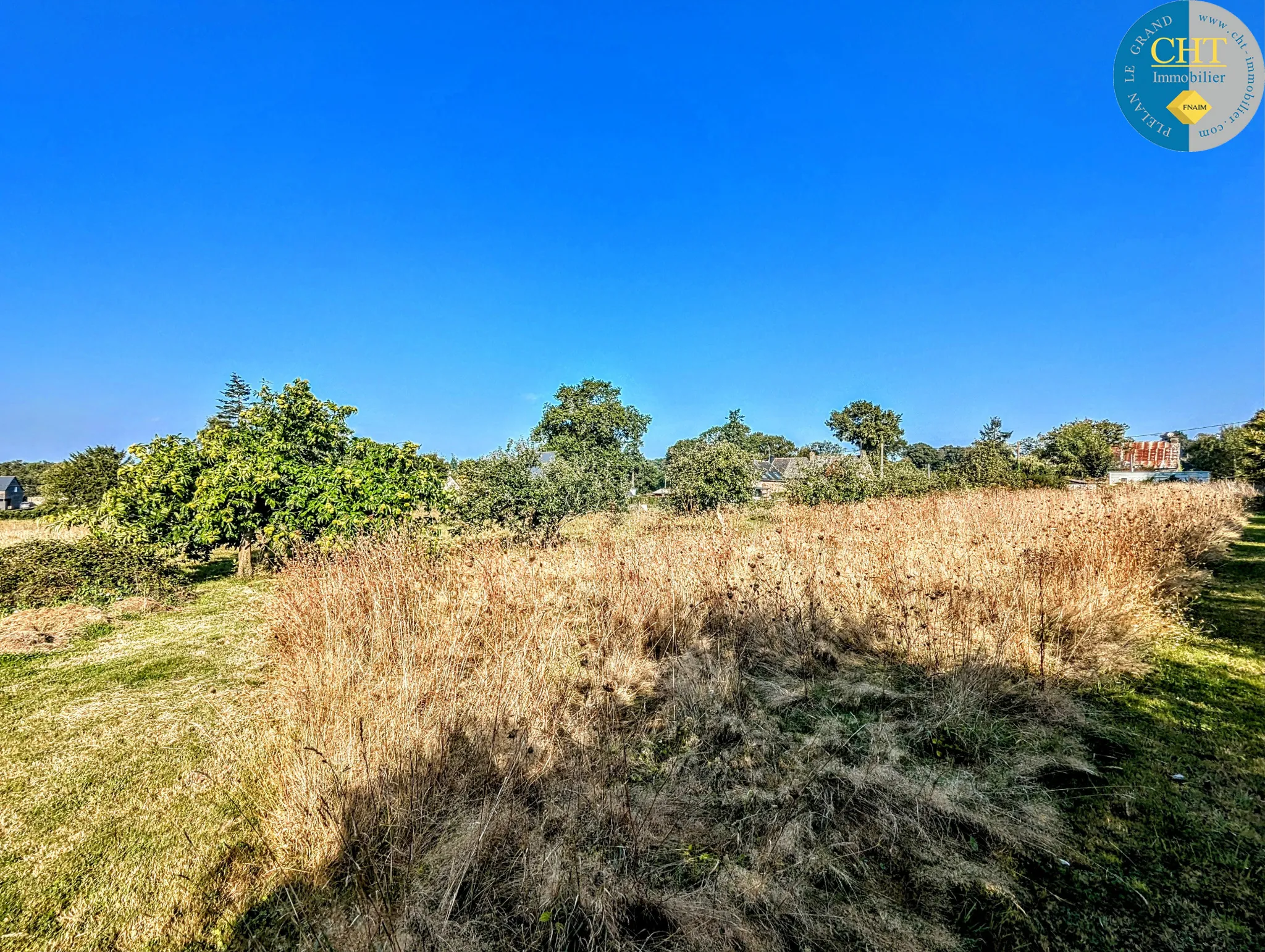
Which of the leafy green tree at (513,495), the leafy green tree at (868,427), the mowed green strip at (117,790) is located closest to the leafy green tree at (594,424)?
the leafy green tree at (868,427)

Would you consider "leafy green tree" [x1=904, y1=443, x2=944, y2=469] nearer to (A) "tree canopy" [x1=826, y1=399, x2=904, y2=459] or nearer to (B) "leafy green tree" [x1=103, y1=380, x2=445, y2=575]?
(A) "tree canopy" [x1=826, y1=399, x2=904, y2=459]

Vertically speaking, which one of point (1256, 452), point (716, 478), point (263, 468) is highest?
point (1256, 452)

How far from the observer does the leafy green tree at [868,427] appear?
1460 inches

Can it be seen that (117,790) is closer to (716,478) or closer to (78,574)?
(78,574)

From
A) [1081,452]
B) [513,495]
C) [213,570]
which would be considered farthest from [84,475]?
[1081,452]

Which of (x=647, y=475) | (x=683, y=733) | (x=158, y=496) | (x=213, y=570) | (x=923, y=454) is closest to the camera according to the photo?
(x=683, y=733)

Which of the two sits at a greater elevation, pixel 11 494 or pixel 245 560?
pixel 11 494

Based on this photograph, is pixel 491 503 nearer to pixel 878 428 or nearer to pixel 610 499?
pixel 610 499

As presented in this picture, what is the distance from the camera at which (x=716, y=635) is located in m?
5.09

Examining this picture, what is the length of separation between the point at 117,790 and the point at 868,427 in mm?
40354

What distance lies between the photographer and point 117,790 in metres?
2.85

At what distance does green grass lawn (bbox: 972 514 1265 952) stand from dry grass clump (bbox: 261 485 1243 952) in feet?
0.58

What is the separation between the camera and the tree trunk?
8.68 m

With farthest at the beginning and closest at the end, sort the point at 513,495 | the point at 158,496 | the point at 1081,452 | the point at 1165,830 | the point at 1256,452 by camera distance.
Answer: the point at 1081,452
the point at 1256,452
the point at 513,495
the point at 158,496
the point at 1165,830
